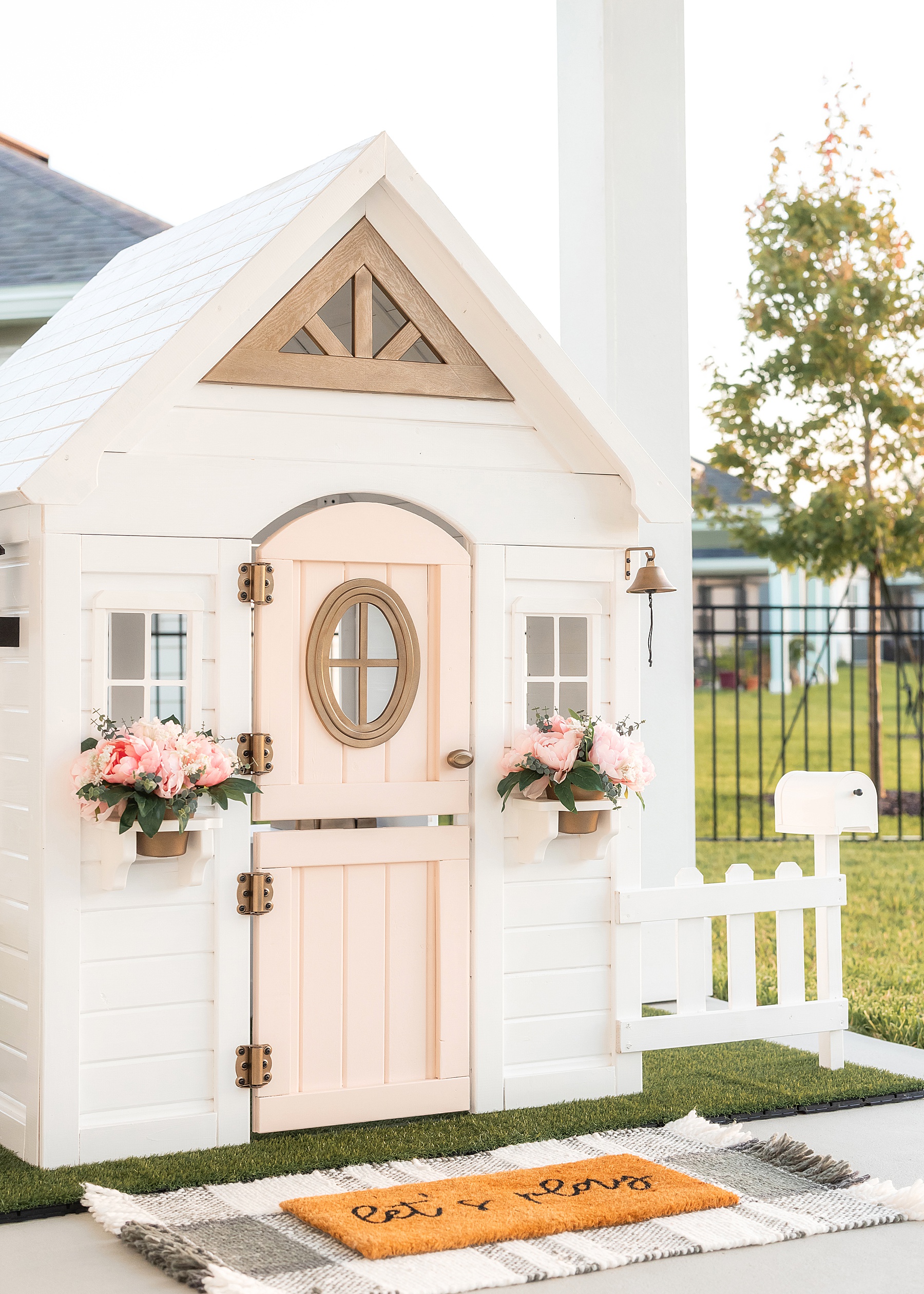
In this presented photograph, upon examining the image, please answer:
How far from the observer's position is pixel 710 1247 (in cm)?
394

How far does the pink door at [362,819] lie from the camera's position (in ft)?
16.0

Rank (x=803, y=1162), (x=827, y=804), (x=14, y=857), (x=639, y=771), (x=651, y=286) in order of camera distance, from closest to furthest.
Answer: (x=803, y=1162), (x=14, y=857), (x=639, y=771), (x=827, y=804), (x=651, y=286)

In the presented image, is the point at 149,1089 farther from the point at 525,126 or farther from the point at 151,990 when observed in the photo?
the point at 525,126

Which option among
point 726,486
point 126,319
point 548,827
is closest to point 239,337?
point 126,319

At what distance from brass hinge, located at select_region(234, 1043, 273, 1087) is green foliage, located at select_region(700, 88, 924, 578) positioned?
325 inches

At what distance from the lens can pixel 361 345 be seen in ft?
16.6

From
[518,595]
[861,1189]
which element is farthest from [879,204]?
[861,1189]

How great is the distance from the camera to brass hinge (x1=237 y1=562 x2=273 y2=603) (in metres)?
4.81

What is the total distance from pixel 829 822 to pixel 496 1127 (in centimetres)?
198

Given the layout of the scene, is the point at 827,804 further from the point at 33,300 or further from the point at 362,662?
the point at 33,300

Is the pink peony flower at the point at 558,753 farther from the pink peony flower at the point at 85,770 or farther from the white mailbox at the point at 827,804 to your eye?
the pink peony flower at the point at 85,770

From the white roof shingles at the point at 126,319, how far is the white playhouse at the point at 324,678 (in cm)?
3

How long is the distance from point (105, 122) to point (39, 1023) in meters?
9.83

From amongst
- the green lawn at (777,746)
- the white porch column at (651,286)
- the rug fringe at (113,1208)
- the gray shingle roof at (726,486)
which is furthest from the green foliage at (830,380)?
the rug fringe at (113,1208)
